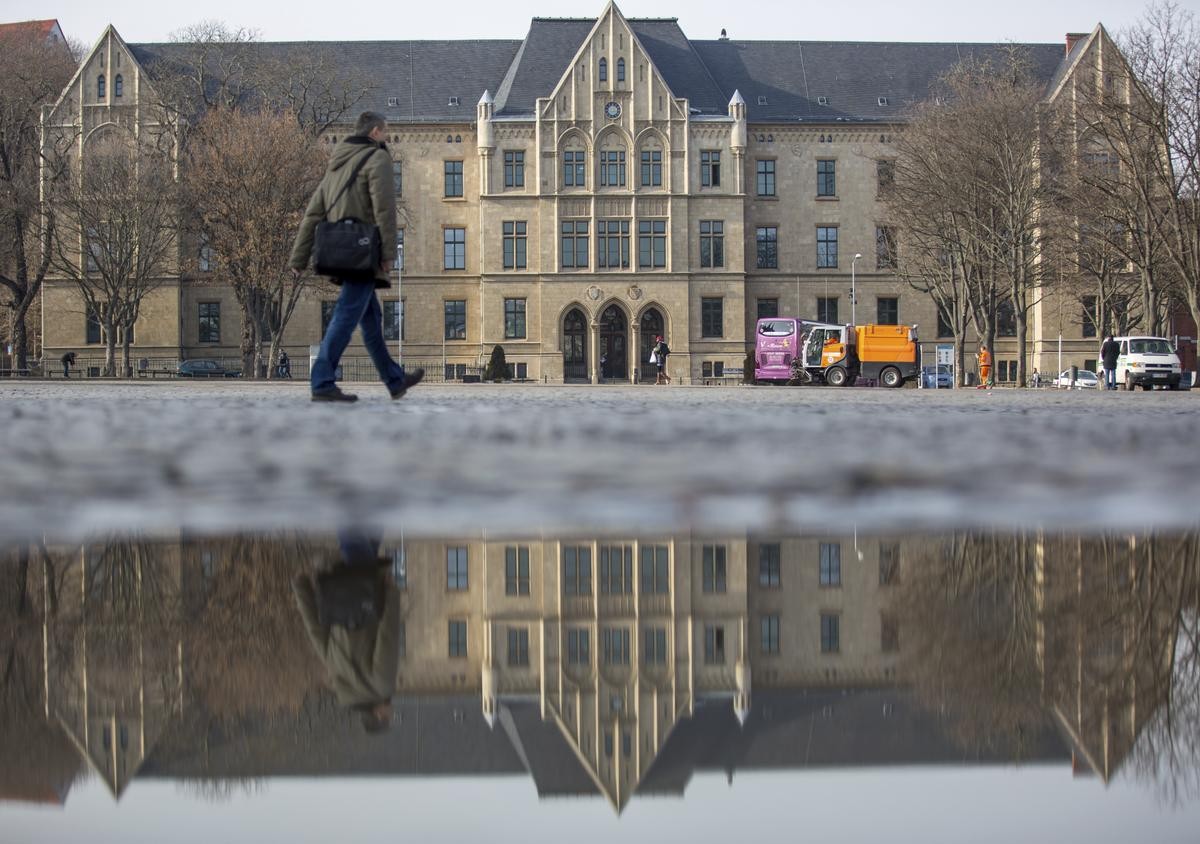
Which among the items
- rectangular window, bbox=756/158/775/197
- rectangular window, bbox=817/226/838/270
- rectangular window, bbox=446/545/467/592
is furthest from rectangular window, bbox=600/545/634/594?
rectangular window, bbox=817/226/838/270

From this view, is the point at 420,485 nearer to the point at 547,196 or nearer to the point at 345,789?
the point at 345,789

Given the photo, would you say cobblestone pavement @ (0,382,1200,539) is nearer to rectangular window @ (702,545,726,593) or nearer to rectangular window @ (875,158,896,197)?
rectangular window @ (702,545,726,593)

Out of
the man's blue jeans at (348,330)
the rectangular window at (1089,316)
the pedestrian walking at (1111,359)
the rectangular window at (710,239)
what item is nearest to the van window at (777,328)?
the pedestrian walking at (1111,359)

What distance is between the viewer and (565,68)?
71562 mm

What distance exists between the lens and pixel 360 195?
995 cm

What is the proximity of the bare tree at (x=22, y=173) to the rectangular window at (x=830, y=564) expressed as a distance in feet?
181

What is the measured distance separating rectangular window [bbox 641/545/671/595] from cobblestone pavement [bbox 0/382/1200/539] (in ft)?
0.99

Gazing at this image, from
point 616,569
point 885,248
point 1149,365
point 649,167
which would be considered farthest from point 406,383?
point 885,248

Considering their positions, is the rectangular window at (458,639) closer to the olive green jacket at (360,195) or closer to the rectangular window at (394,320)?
the olive green jacket at (360,195)

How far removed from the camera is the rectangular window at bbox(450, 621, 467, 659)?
2.06 metres

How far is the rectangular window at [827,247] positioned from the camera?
240ft

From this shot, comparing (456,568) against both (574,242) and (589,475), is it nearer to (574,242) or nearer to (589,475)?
(589,475)

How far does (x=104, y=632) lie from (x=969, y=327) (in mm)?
74229

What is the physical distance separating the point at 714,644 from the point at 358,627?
52 cm
